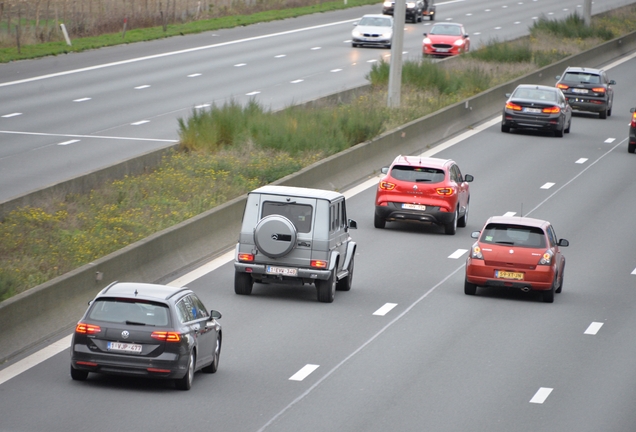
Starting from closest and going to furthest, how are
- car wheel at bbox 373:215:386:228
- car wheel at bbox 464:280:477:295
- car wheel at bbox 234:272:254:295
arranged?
1. car wheel at bbox 234:272:254:295
2. car wheel at bbox 464:280:477:295
3. car wheel at bbox 373:215:386:228

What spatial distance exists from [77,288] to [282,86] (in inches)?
1095

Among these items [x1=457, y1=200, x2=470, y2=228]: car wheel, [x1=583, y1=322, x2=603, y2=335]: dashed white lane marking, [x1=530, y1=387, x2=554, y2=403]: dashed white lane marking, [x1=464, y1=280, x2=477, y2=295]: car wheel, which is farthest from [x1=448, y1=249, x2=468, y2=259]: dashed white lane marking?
[x1=530, y1=387, x2=554, y2=403]: dashed white lane marking

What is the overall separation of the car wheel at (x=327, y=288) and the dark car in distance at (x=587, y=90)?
93.0 feet

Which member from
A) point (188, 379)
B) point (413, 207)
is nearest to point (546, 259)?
point (413, 207)

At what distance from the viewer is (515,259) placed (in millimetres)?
21156

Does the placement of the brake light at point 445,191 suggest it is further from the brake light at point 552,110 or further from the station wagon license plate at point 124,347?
the brake light at point 552,110

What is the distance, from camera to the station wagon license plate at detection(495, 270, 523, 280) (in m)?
21.1

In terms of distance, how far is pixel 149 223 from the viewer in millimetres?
23422

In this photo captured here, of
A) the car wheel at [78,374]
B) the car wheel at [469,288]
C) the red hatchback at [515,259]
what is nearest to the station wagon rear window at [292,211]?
the red hatchback at [515,259]

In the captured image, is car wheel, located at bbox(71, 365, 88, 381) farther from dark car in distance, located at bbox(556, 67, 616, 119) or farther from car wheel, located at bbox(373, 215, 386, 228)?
dark car in distance, located at bbox(556, 67, 616, 119)

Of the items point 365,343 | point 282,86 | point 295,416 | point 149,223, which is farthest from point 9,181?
point 282,86

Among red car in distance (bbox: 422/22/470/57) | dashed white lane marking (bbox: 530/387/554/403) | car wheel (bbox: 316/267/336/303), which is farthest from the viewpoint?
red car in distance (bbox: 422/22/470/57)

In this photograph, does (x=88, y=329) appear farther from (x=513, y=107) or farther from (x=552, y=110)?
(x=552, y=110)

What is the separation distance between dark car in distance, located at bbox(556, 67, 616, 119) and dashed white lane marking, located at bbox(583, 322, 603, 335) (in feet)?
92.3
